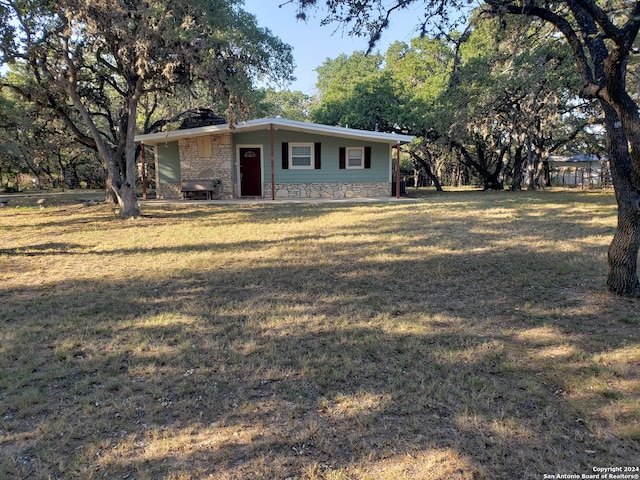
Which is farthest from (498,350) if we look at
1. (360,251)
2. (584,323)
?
(360,251)

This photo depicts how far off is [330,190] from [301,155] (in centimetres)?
189

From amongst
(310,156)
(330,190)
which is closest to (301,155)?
(310,156)

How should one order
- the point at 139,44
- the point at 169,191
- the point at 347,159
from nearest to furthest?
the point at 139,44, the point at 347,159, the point at 169,191

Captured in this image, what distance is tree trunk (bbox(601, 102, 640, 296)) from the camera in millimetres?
4082

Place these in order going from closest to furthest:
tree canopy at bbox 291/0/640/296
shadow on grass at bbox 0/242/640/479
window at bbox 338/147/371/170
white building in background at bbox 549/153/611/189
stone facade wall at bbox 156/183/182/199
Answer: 1. shadow on grass at bbox 0/242/640/479
2. tree canopy at bbox 291/0/640/296
3. window at bbox 338/147/371/170
4. stone facade wall at bbox 156/183/182/199
5. white building in background at bbox 549/153/611/189

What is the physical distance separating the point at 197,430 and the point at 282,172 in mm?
15528

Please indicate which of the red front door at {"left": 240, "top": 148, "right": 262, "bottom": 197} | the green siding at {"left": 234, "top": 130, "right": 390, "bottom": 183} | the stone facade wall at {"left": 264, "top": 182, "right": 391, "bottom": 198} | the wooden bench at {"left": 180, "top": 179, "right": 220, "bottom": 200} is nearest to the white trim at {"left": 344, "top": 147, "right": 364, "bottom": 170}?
the green siding at {"left": 234, "top": 130, "right": 390, "bottom": 183}

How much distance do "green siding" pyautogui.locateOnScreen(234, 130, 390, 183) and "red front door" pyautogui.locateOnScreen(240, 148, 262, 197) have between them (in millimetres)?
335

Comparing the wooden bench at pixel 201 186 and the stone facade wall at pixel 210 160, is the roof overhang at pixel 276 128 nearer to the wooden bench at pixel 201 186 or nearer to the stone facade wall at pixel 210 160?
the stone facade wall at pixel 210 160

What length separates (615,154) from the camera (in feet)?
13.7

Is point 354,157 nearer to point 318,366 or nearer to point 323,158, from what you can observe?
point 323,158

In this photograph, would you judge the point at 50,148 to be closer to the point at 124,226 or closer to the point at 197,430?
the point at 124,226

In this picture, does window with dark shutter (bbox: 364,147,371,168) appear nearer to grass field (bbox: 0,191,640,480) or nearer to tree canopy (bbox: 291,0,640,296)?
grass field (bbox: 0,191,640,480)

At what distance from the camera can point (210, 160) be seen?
17.1m
